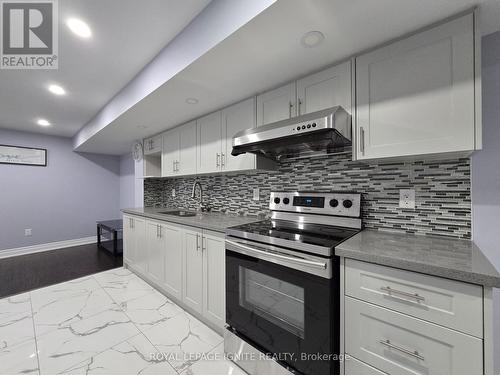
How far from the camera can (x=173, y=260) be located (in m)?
2.17

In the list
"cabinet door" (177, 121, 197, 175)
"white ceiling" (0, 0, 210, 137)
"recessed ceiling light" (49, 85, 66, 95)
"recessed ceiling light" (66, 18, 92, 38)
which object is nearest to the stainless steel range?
"cabinet door" (177, 121, 197, 175)

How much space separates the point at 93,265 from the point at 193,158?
2.60 meters

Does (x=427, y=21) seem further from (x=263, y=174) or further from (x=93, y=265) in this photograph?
(x=93, y=265)

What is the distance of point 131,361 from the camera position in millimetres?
1476

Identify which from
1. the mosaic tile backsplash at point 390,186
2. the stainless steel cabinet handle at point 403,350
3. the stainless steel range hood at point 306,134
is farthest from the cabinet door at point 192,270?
the stainless steel cabinet handle at point 403,350

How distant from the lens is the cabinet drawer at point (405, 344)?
781mm

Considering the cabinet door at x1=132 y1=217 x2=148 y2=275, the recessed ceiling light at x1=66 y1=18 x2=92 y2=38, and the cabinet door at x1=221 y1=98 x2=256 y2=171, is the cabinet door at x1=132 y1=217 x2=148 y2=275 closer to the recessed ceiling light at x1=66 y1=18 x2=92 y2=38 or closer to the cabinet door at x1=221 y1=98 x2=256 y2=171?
the cabinet door at x1=221 y1=98 x2=256 y2=171

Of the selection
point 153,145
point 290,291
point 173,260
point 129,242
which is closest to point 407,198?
point 290,291

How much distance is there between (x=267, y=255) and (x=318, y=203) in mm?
662

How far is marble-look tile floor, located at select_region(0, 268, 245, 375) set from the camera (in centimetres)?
144

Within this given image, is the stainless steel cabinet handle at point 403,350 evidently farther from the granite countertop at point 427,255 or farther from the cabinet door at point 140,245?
the cabinet door at point 140,245

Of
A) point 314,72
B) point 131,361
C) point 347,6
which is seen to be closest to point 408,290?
point 347,6

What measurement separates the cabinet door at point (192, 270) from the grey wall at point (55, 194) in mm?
4129

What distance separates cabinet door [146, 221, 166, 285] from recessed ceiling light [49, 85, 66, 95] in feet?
5.77
